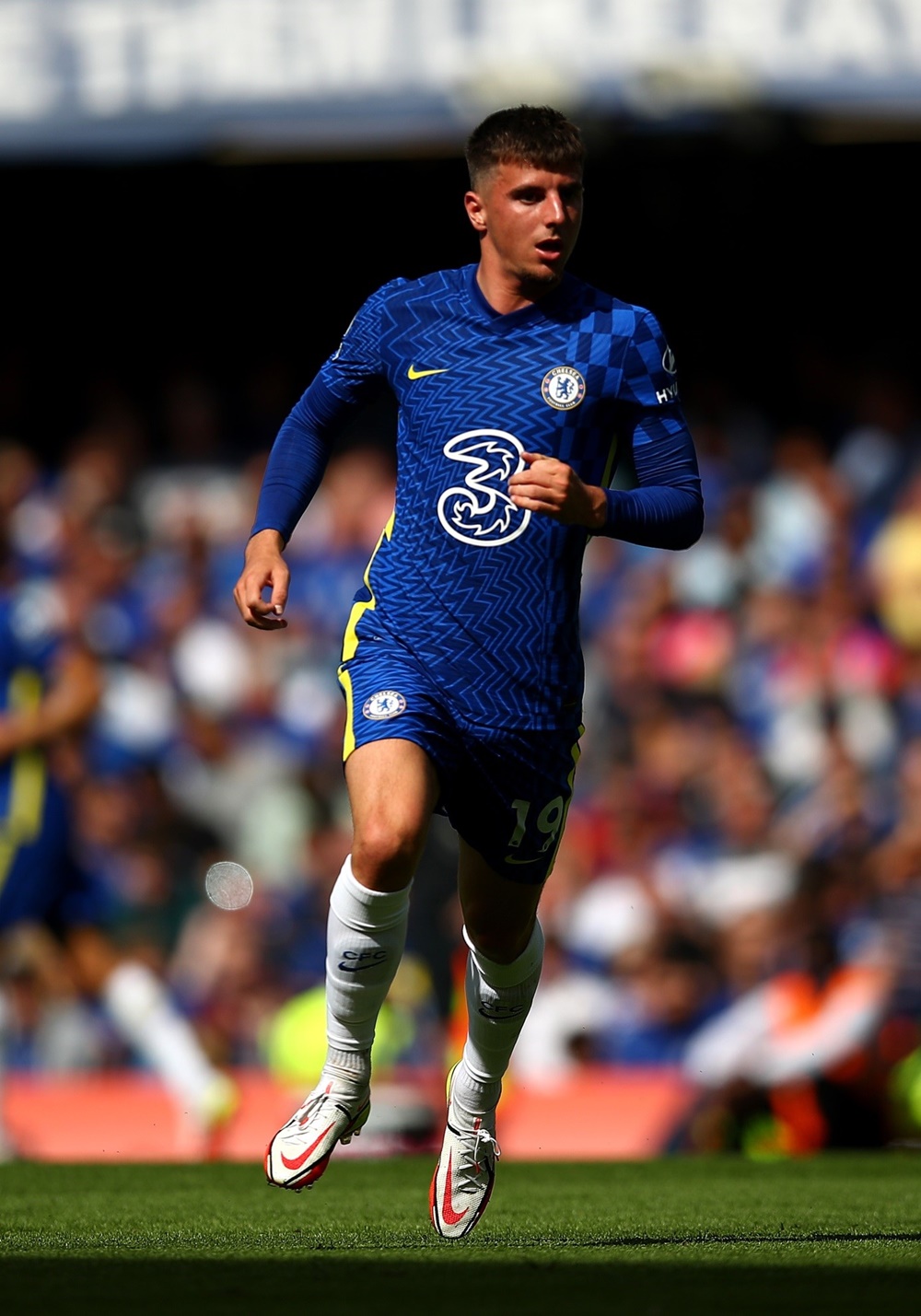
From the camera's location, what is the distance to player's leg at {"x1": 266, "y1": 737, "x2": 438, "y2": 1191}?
463 centimetres

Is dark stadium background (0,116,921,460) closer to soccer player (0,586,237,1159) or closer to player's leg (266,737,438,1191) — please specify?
soccer player (0,586,237,1159)

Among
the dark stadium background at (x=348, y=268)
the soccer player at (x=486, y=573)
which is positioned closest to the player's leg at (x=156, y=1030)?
the soccer player at (x=486, y=573)

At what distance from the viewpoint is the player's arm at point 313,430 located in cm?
510

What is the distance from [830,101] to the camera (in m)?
12.3

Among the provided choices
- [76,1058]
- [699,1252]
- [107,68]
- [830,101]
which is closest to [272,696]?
[76,1058]

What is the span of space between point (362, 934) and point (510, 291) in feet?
4.91

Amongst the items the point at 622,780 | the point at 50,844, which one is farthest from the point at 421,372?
the point at 622,780

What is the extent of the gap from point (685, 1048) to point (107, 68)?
6.42m

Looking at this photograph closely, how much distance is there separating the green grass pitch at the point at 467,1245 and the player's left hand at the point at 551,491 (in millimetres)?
1473

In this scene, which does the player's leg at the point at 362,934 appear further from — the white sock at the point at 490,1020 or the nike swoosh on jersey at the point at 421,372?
the nike swoosh on jersey at the point at 421,372

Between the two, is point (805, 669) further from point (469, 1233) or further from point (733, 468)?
point (469, 1233)

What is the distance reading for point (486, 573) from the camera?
4.86m

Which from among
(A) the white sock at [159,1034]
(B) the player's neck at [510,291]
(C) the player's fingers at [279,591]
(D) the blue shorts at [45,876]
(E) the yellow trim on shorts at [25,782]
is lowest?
(A) the white sock at [159,1034]

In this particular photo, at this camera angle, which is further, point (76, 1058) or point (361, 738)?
point (76, 1058)
